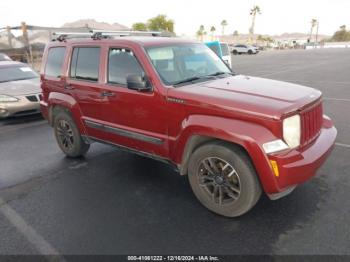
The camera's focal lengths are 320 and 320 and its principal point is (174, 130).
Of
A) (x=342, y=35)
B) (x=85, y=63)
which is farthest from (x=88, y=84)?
(x=342, y=35)

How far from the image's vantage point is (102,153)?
5.75 meters

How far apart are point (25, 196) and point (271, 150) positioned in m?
3.23

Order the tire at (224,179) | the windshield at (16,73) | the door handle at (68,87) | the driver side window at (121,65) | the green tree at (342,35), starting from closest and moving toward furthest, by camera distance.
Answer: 1. the tire at (224,179)
2. the driver side window at (121,65)
3. the door handle at (68,87)
4. the windshield at (16,73)
5. the green tree at (342,35)

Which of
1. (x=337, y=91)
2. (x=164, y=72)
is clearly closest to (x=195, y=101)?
(x=164, y=72)

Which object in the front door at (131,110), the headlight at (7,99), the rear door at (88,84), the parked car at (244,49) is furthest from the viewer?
the parked car at (244,49)

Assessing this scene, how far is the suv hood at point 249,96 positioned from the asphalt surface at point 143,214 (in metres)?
1.21

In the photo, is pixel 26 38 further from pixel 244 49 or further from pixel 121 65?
pixel 244 49

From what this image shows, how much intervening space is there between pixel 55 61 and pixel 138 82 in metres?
2.30

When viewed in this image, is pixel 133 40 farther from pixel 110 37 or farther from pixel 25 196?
pixel 25 196

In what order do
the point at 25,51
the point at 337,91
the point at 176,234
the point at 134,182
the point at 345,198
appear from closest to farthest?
the point at 176,234, the point at 345,198, the point at 134,182, the point at 337,91, the point at 25,51

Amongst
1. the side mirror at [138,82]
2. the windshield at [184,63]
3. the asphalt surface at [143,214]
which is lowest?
the asphalt surface at [143,214]

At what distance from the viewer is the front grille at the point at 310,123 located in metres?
3.31

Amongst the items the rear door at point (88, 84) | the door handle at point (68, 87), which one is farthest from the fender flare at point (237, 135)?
the door handle at point (68, 87)

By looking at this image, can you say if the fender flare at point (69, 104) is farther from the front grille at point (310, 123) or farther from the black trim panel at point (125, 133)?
the front grille at point (310, 123)
